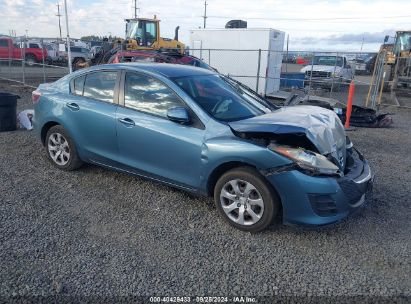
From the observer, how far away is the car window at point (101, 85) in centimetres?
459

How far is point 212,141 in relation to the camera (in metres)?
3.74

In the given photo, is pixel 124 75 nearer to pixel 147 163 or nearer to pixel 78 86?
pixel 78 86

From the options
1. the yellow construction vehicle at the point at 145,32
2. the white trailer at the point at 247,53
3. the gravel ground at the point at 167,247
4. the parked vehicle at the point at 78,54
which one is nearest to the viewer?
the gravel ground at the point at 167,247

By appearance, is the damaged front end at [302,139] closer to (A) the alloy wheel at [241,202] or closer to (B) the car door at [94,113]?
(A) the alloy wheel at [241,202]

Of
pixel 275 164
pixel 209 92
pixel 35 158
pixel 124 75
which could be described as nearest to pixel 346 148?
pixel 275 164

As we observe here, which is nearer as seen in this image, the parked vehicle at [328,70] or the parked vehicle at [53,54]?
the parked vehicle at [328,70]

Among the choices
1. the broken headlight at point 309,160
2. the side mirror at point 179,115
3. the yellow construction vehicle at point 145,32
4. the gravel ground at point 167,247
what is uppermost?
the yellow construction vehicle at point 145,32

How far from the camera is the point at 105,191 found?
4.63 metres

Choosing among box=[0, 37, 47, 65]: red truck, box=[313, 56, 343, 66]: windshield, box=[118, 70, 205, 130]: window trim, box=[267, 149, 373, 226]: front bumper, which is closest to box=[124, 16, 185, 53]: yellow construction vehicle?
box=[313, 56, 343, 66]: windshield

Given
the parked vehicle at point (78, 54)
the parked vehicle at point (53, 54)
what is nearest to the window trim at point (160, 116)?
the parked vehicle at point (78, 54)

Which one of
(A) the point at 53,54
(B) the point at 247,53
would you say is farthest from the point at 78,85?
(A) the point at 53,54

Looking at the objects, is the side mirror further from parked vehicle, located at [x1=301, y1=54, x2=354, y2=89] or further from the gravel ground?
parked vehicle, located at [x1=301, y1=54, x2=354, y2=89]

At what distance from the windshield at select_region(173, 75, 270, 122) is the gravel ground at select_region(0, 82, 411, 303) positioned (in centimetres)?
111

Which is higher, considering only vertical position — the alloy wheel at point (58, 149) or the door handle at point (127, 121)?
the door handle at point (127, 121)
